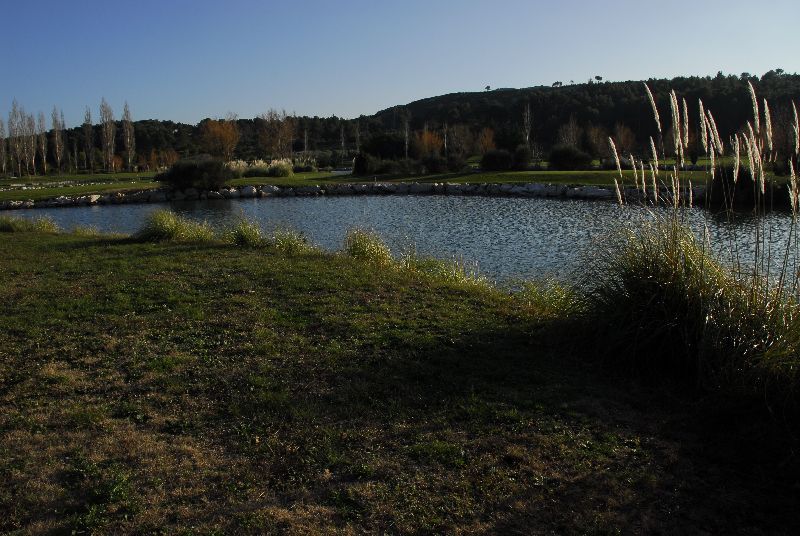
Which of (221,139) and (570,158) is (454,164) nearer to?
(570,158)

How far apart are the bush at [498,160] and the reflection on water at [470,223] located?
42.4 ft

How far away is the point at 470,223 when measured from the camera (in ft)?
69.9

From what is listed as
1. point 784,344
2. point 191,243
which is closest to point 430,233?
point 191,243

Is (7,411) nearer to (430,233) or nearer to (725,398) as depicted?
(725,398)

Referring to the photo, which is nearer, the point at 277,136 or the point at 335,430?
the point at 335,430

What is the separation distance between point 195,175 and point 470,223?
2256cm

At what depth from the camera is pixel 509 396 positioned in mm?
4762

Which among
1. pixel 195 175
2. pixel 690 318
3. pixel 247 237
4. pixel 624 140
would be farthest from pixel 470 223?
pixel 624 140

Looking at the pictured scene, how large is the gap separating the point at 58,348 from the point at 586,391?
5.08 meters

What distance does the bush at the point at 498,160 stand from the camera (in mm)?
44750

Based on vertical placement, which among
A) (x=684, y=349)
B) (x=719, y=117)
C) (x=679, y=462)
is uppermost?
(x=719, y=117)

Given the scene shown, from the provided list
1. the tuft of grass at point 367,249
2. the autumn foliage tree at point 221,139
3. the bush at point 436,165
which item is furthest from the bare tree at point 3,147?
the tuft of grass at point 367,249

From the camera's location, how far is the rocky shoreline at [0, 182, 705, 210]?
31828 mm

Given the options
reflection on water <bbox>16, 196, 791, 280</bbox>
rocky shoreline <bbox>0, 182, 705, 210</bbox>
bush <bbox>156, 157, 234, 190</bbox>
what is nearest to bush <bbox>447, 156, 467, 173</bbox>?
rocky shoreline <bbox>0, 182, 705, 210</bbox>
